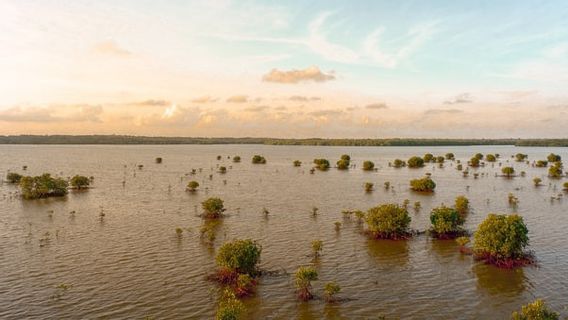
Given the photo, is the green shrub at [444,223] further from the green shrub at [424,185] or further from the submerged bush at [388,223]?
the green shrub at [424,185]

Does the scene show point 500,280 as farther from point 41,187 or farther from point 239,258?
point 41,187

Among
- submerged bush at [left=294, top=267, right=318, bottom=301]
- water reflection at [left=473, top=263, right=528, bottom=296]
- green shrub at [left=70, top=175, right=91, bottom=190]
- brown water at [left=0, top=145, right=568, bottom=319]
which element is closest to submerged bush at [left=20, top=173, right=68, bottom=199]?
brown water at [left=0, top=145, right=568, bottom=319]

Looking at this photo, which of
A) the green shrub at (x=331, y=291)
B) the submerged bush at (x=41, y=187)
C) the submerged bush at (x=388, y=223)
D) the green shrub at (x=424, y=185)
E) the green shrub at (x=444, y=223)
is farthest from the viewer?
the green shrub at (x=424, y=185)

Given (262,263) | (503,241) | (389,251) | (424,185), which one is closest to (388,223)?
(389,251)

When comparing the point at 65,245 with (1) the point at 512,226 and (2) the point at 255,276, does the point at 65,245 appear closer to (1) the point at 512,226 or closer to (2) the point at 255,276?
(2) the point at 255,276

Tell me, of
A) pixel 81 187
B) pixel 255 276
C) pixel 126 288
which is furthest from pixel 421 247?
pixel 81 187

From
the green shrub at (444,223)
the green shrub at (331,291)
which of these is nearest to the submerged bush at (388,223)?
the green shrub at (444,223)
